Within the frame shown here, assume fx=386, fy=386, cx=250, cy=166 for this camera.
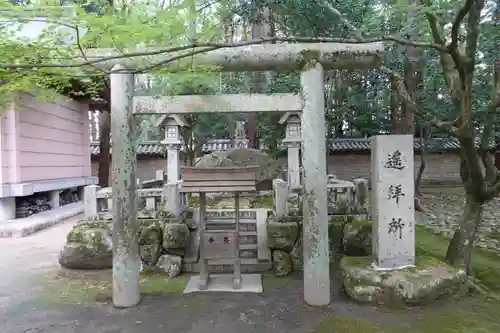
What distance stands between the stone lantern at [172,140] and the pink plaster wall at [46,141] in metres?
3.61

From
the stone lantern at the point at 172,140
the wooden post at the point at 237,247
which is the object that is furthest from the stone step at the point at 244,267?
the stone lantern at the point at 172,140

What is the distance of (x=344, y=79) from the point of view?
1402 centimetres

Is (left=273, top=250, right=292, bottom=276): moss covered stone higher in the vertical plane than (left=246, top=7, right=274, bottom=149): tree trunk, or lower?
lower

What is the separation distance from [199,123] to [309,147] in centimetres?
1101

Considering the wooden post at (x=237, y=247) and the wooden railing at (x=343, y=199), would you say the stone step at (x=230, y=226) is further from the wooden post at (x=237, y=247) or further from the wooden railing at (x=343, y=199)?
the wooden post at (x=237, y=247)

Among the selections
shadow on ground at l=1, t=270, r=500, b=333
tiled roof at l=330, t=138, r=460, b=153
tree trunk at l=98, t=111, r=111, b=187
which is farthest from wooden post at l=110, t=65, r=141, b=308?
tiled roof at l=330, t=138, r=460, b=153

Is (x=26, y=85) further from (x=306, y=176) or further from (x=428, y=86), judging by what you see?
(x=428, y=86)

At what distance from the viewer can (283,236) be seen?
7.50 metres

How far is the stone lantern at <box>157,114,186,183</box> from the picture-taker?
10702mm

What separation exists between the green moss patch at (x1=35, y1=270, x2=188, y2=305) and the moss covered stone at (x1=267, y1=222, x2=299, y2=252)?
180 centimetres

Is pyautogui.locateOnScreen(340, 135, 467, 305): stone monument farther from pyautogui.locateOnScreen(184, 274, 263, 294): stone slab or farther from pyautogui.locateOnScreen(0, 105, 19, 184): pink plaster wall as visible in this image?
pyautogui.locateOnScreen(0, 105, 19, 184): pink plaster wall

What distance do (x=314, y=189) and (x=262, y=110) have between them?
1.40 m

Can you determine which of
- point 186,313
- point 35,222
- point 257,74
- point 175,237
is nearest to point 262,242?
point 175,237

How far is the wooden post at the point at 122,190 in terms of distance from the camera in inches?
221
